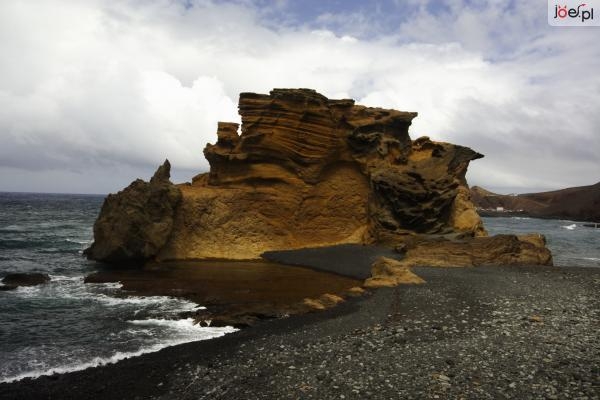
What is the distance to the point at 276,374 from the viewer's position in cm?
1086

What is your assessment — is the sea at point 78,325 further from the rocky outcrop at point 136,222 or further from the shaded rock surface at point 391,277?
the shaded rock surface at point 391,277

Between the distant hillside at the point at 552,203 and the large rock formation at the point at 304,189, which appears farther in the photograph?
the distant hillside at the point at 552,203

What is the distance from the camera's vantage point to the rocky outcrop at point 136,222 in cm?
2858

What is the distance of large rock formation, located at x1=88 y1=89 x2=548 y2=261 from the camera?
30.8m

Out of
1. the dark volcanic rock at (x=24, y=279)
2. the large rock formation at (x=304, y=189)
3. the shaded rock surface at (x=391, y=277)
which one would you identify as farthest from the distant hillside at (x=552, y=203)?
the dark volcanic rock at (x=24, y=279)

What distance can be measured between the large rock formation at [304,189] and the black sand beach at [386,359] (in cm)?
1518

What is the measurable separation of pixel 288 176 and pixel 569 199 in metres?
111

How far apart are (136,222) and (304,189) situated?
12.0 meters

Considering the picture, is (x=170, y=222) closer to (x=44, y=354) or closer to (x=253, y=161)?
(x=253, y=161)

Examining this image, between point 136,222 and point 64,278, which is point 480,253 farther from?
point 64,278

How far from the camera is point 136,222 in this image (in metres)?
28.8

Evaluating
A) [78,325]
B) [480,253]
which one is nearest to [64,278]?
[78,325]

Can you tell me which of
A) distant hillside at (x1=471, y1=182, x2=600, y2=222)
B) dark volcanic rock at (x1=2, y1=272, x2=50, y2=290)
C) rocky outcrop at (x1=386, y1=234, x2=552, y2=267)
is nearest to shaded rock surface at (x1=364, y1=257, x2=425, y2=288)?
rocky outcrop at (x1=386, y1=234, x2=552, y2=267)

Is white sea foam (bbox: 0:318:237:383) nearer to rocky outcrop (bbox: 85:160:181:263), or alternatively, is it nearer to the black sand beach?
the black sand beach
